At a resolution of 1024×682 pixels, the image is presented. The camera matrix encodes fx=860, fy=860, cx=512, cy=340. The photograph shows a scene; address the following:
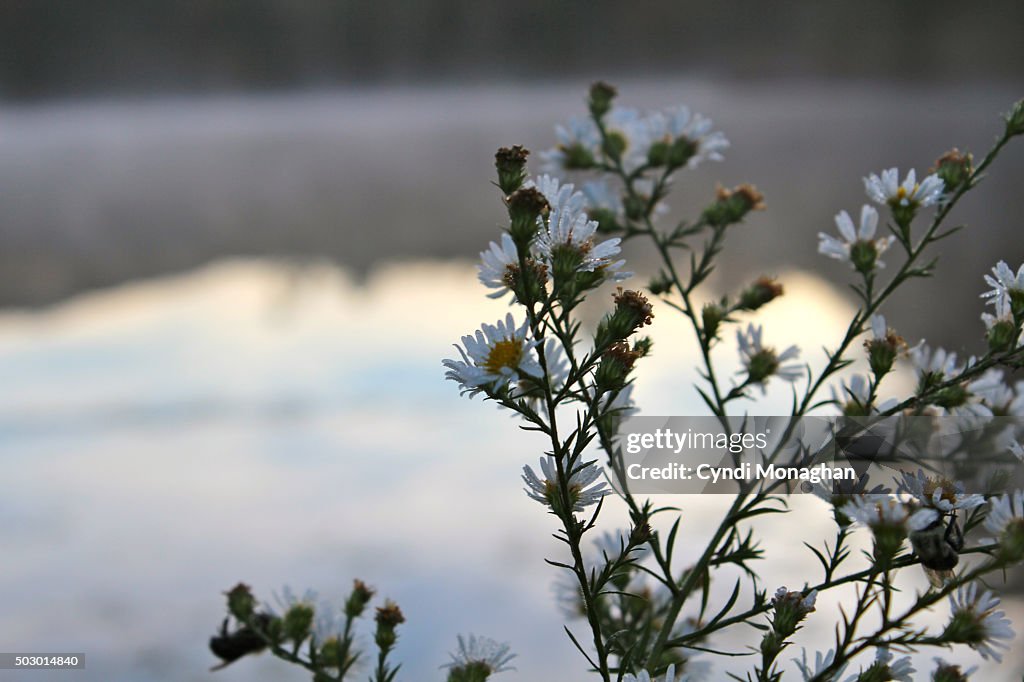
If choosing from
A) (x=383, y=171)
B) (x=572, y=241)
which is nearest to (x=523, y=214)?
(x=572, y=241)

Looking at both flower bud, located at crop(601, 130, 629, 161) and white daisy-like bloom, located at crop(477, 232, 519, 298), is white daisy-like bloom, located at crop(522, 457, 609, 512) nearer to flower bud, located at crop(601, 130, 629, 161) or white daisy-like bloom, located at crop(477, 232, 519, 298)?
white daisy-like bloom, located at crop(477, 232, 519, 298)

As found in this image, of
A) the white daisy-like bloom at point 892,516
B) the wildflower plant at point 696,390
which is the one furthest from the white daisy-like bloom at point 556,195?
the white daisy-like bloom at point 892,516

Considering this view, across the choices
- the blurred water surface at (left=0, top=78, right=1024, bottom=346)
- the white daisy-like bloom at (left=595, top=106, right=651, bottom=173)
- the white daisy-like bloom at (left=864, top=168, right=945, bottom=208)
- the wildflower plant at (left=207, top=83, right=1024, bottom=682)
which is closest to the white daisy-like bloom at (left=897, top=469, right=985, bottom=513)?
the wildflower plant at (left=207, top=83, right=1024, bottom=682)

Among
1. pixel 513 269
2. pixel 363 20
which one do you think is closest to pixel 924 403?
pixel 513 269

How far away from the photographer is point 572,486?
10.8 inches

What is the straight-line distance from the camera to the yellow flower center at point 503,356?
23 cm

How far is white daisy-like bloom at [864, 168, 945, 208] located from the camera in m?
0.32

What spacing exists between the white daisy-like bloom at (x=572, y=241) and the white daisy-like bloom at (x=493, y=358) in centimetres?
3

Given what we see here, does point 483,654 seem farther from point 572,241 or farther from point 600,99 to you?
point 600,99

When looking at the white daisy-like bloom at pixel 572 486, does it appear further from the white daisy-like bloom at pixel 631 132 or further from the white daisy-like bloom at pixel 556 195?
the white daisy-like bloom at pixel 631 132

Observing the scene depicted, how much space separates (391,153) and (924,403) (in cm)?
157

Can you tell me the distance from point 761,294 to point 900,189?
0.24 feet

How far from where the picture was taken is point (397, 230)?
1472 mm

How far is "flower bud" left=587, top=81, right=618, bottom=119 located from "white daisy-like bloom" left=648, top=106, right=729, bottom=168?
0.02 meters
